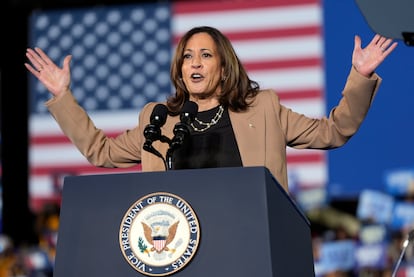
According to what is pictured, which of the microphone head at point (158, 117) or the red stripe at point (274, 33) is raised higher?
the red stripe at point (274, 33)

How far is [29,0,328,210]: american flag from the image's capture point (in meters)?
7.37

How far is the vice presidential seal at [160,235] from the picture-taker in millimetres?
1699

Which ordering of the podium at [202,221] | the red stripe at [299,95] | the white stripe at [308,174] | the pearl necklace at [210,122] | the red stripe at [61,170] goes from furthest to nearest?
1. the red stripe at [61,170]
2. the red stripe at [299,95]
3. the white stripe at [308,174]
4. the pearl necklace at [210,122]
5. the podium at [202,221]

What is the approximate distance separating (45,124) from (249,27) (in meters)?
2.07

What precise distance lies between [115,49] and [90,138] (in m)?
5.46

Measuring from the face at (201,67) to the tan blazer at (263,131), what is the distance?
0.10m

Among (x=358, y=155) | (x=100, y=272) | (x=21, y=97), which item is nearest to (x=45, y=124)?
(x=21, y=97)

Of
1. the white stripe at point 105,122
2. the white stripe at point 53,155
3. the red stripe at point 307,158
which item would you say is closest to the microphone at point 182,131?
the red stripe at point 307,158

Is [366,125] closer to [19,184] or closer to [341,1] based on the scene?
[341,1]

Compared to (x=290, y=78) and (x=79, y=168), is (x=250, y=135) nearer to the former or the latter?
(x=290, y=78)

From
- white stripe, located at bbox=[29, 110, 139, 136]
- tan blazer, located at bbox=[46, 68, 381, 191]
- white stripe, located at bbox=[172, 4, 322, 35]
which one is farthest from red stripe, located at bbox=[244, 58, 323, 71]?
tan blazer, located at bbox=[46, 68, 381, 191]

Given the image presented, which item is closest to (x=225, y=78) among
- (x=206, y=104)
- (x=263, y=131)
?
(x=206, y=104)

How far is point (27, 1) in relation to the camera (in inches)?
306

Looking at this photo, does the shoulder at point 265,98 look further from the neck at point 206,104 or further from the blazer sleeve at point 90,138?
the blazer sleeve at point 90,138
